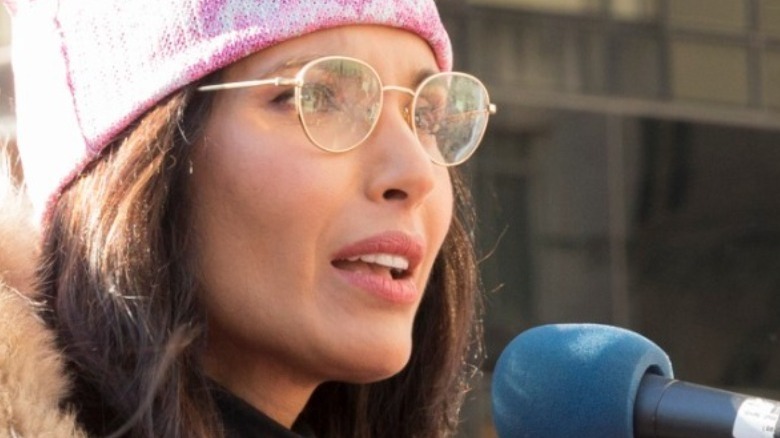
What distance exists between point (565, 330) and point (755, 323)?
792 cm

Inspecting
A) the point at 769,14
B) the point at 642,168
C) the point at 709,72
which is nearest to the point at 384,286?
the point at 642,168

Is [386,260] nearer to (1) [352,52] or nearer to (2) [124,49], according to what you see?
(1) [352,52]

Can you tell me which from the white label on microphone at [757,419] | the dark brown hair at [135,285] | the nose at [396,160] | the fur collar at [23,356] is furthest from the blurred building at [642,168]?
the white label on microphone at [757,419]

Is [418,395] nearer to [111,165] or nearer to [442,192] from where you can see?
[442,192]

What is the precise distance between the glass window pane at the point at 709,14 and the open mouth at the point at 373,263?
8.06 metres

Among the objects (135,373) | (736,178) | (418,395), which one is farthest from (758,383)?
(135,373)

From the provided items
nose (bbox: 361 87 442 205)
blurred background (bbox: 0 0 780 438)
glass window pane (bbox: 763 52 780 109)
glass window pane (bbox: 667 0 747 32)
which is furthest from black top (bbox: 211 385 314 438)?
glass window pane (bbox: 763 52 780 109)

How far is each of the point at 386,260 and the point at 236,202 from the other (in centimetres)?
22

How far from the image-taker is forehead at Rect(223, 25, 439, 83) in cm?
253

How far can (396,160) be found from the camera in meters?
2.53

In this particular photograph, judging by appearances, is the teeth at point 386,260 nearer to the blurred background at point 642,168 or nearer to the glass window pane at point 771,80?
the blurred background at point 642,168

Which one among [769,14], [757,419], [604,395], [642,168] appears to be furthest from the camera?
[769,14]

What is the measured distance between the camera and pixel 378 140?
100 inches

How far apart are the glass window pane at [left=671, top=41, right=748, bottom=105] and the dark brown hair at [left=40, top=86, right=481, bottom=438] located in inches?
317
